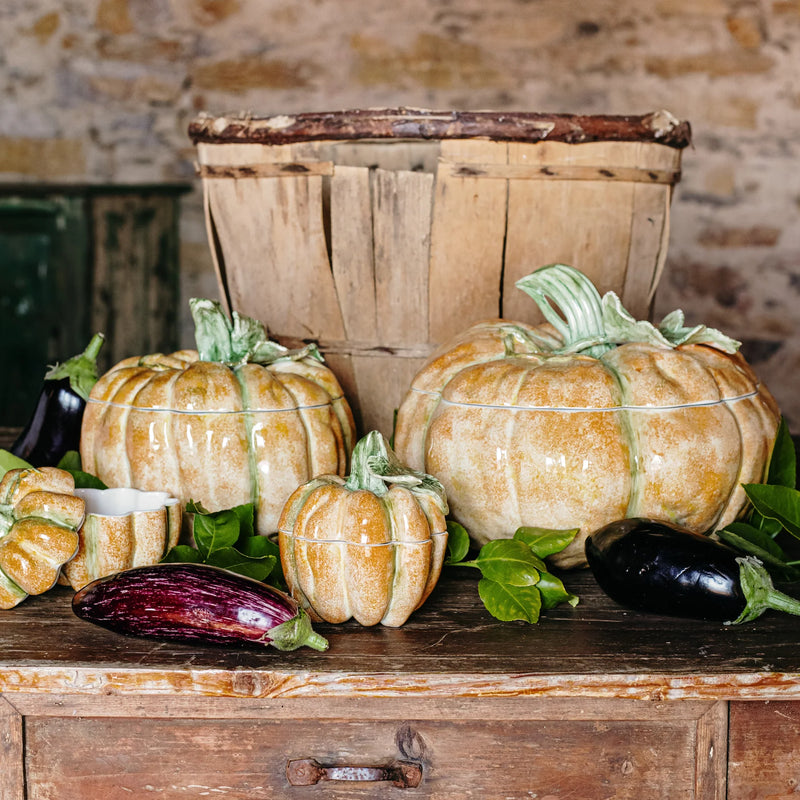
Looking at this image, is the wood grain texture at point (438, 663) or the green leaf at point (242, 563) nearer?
the wood grain texture at point (438, 663)

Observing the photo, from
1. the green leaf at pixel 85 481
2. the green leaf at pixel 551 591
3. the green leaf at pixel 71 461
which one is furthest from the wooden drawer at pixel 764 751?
the green leaf at pixel 71 461

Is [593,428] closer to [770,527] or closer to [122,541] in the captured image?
[770,527]

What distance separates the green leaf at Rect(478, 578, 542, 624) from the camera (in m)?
0.91

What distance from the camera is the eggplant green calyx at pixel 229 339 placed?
1.15 meters

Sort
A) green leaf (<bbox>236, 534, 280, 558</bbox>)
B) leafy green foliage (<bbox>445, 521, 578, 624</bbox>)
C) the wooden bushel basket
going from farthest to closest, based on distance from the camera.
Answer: the wooden bushel basket
green leaf (<bbox>236, 534, 280, 558</bbox>)
leafy green foliage (<bbox>445, 521, 578, 624</bbox>)

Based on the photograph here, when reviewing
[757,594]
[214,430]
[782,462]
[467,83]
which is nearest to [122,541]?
[214,430]

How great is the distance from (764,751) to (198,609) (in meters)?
0.53

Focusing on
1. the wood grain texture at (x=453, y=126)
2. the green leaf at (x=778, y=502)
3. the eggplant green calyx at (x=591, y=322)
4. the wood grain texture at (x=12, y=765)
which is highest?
the wood grain texture at (x=453, y=126)

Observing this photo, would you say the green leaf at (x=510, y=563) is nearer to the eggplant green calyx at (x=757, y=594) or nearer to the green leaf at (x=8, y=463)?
the eggplant green calyx at (x=757, y=594)

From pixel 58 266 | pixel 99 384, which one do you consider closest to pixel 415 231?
pixel 99 384

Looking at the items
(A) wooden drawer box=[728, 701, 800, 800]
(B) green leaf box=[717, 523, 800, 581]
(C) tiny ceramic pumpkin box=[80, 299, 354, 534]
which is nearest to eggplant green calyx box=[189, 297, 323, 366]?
(C) tiny ceramic pumpkin box=[80, 299, 354, 534]

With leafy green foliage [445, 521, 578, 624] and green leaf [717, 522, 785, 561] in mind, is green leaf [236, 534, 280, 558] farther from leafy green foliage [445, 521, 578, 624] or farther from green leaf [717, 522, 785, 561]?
green leaf [717, 522, 785, 561]

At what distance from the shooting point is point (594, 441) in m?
1.00

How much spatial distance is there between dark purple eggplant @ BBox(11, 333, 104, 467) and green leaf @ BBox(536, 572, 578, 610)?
70 centimetres
